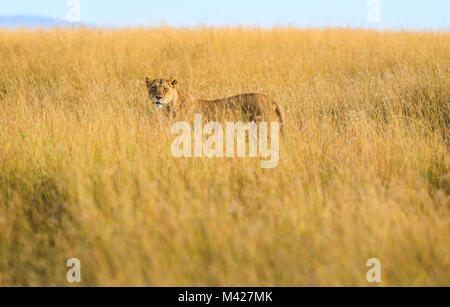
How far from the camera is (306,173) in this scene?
432 cm

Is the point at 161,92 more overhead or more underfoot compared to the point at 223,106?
more overhead

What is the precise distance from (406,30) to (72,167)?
1241 cm

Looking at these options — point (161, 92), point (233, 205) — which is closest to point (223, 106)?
point (161, 92)

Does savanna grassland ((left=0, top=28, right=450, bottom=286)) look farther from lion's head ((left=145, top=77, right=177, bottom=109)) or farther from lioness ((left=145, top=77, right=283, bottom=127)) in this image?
lion's head ((left=145, top=77, right=177, bottom=109))

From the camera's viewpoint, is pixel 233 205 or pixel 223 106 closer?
pixel 233 205

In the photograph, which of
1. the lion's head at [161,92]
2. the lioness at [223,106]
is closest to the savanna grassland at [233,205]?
the lioness at [223,106]

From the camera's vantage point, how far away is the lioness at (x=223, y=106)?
6.16 meters

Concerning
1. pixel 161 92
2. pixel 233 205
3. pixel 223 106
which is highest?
pixel 161 92

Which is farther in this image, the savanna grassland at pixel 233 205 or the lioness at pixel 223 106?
the lioness at pixel 223 106

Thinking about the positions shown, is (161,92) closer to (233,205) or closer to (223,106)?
(223,106)

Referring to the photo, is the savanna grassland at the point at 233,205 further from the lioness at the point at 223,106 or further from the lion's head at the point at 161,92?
the lion's head at the point at 161,92

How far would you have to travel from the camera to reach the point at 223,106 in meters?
6.23

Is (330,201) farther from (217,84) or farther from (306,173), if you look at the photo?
(217,84)

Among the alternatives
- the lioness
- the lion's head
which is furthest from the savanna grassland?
the lion's head
